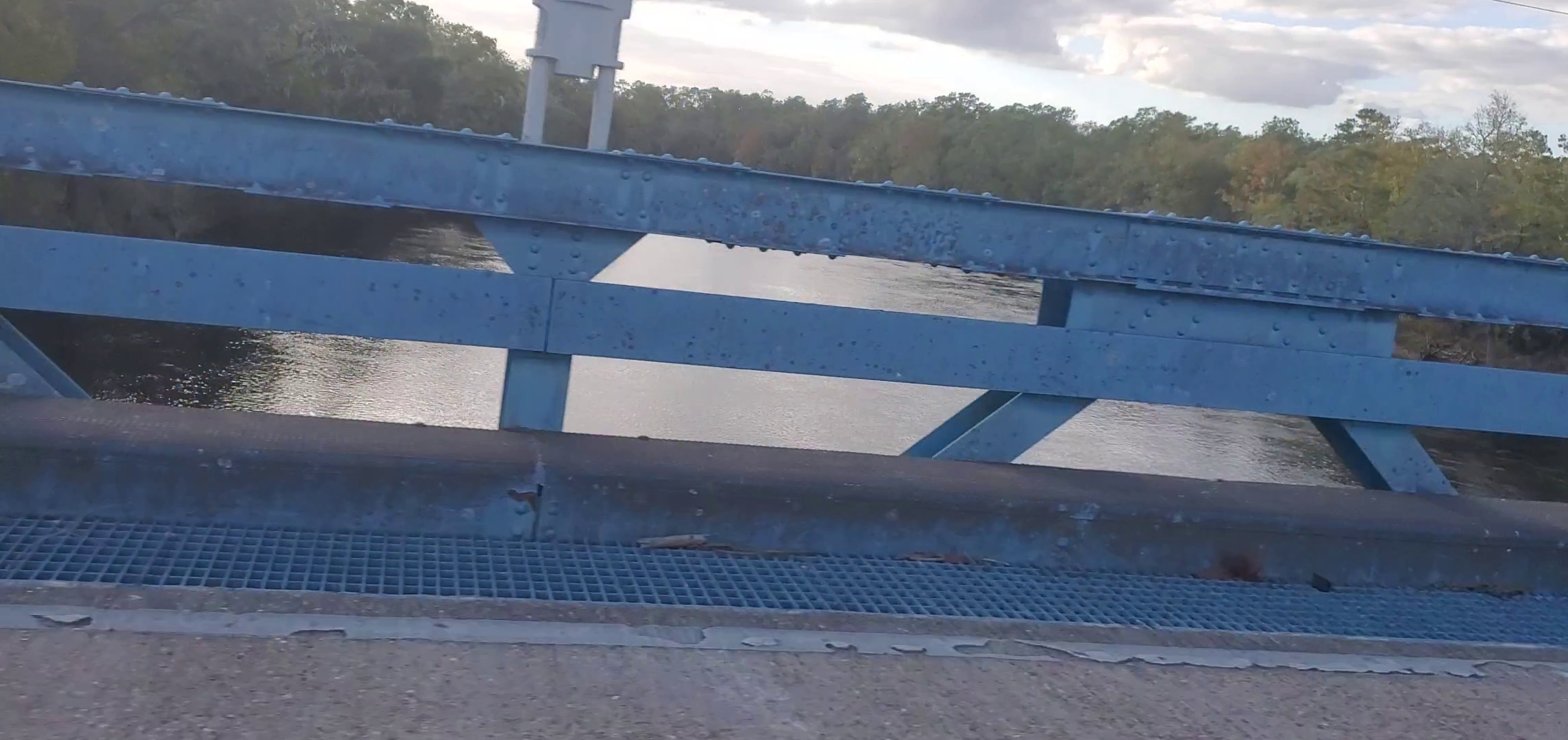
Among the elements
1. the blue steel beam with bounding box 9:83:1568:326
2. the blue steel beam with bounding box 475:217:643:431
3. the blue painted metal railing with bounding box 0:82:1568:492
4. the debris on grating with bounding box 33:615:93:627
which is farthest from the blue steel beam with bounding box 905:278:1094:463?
the debris on grating with bounding box 33:615:93:627

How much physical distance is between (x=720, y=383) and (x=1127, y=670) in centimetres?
738

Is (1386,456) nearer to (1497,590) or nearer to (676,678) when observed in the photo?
(1497,590)

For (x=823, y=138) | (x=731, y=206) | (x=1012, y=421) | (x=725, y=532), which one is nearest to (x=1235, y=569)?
(x=1012, y=421)

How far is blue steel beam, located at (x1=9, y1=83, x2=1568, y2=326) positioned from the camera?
4184mm

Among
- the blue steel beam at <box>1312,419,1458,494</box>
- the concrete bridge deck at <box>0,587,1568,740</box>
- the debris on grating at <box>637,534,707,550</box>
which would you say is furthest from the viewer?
the blue steel beam at <box>1312,419,1458,494</box>

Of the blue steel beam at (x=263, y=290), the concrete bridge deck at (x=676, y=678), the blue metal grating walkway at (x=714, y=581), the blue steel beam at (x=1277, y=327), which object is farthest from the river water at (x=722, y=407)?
the concrete bridge deck at (x=676, y=678)

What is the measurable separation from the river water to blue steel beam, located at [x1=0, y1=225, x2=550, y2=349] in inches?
109

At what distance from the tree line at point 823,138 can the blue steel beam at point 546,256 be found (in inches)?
288

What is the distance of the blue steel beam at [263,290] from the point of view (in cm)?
416

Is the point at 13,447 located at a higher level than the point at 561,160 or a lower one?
lower

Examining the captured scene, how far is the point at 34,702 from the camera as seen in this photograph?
2852 mm

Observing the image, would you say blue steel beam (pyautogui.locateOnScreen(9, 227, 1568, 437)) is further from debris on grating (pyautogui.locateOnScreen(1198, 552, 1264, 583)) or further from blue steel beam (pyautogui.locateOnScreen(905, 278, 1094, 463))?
debris on grating (pyautogui.locateOnScreen(1198, 552, 1264, 583))

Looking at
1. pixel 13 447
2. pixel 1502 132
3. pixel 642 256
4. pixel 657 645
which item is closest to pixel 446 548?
pixel 657 645

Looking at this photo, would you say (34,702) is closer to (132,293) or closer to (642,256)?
(132,293)
